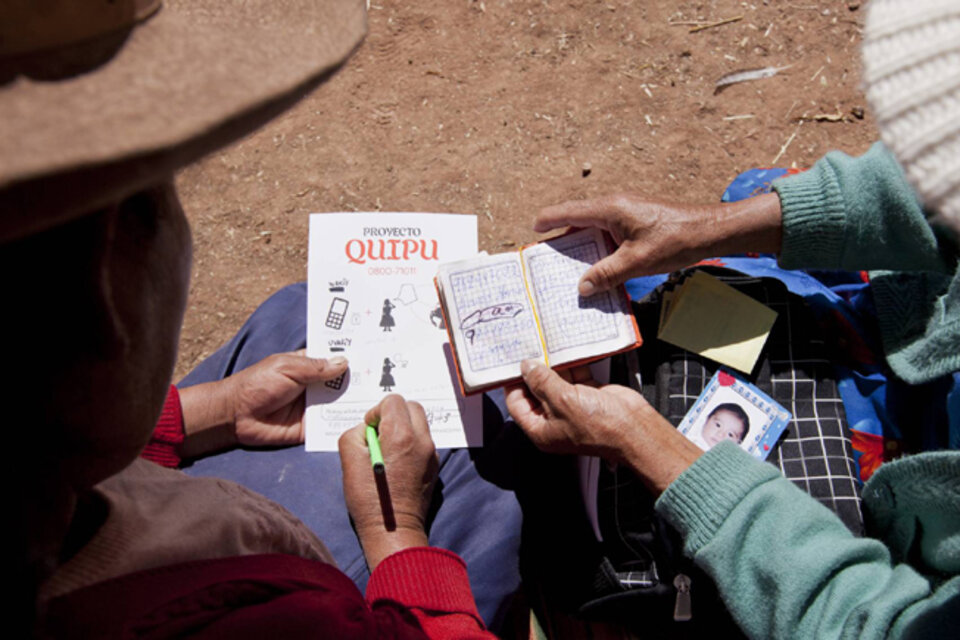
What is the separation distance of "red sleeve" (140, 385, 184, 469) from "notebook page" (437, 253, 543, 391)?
594 mm

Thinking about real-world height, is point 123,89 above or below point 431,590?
above

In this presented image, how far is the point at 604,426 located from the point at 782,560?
36 centimetres

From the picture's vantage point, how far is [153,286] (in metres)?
0.51

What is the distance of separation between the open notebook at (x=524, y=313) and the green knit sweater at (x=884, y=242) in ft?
1.28

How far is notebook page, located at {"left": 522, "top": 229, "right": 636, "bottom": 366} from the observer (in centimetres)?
125

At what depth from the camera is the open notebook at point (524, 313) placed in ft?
4.13

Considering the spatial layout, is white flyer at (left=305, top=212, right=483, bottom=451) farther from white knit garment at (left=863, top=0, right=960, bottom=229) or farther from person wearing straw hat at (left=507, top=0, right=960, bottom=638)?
white knit garment at (left=863, top=0, right=960, bottom=229)

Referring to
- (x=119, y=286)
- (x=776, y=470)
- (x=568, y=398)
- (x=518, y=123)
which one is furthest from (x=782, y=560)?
(x=518, y=123)

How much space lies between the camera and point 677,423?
1.24 m

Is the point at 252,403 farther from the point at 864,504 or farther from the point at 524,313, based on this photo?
the point at 864,504

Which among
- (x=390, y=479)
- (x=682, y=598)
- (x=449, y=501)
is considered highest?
(x=390, y=479)

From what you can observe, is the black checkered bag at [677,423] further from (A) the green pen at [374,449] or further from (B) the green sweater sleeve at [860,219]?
(A) the green pen at [374,449]

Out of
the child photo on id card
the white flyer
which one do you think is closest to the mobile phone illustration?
the white flyer

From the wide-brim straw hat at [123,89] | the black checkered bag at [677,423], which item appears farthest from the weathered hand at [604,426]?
the wide-brim straw hat at [123,89]
